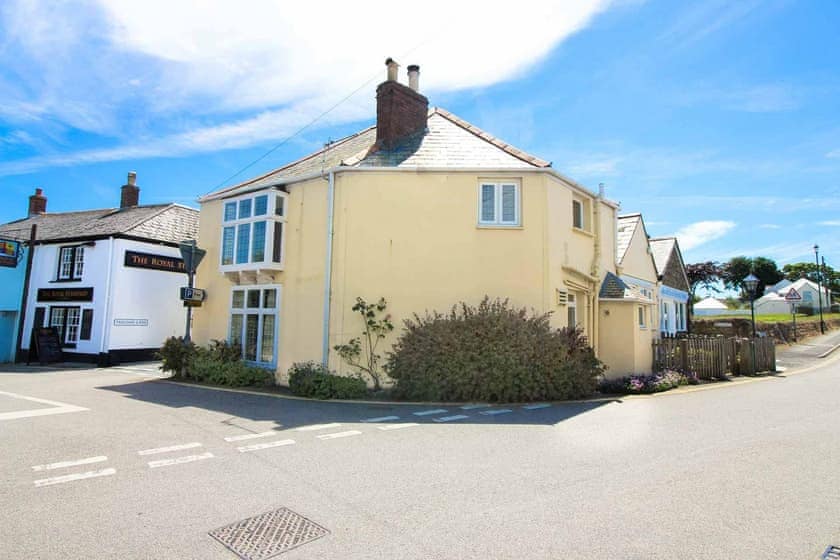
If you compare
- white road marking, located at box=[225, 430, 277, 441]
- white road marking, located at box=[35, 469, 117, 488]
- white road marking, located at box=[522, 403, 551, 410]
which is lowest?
white road marking, located at box=[35, 469, 117, 488]

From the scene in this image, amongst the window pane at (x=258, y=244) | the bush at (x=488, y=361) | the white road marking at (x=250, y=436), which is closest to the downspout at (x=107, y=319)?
the window pane at (x=258, y=244)

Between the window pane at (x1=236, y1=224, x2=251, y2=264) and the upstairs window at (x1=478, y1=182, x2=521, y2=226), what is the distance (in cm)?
680

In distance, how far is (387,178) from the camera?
12.8 metres

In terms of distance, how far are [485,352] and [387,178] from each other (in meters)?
5.30

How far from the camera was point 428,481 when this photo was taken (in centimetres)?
534

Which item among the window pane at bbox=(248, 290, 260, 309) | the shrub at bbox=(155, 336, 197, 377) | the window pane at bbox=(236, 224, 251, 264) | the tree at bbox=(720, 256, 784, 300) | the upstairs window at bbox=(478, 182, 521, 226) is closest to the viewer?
the upstairs window at bbox=(478, 182, 521, 226)

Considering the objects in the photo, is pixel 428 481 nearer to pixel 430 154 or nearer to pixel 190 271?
pixel 430 154

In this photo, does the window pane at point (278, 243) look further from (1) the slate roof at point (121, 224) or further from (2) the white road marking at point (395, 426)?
(1) the slate roof at point (121, 224)

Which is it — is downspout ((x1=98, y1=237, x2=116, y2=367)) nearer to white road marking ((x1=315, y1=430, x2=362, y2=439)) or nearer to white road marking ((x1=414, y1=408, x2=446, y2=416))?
white road marking ((x1=414, y1=408, x2=446, y2=416))

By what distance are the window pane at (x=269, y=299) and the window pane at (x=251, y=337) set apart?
491 mm

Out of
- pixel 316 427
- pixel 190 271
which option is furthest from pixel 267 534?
pixel 190 271

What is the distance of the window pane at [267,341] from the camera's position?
45.6 feet

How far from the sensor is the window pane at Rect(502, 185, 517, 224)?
1272 cm

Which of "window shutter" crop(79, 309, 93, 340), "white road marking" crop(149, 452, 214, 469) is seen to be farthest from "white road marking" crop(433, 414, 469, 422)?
"window shutter" crop(79, 309, 93, 340)
